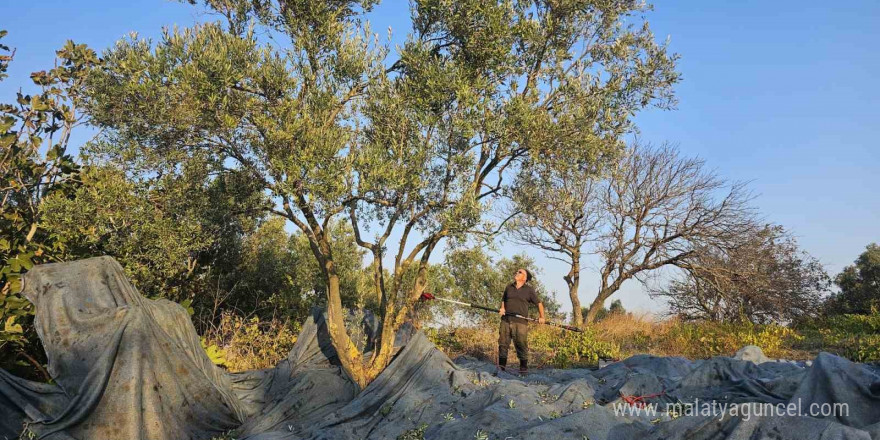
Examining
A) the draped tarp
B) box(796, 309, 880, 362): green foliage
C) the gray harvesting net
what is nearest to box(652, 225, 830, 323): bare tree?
box(796, 309, 880, 362): green foliage

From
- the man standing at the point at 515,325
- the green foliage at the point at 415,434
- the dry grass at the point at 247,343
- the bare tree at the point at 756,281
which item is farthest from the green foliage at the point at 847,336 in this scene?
the dry grass at the point at 247,343

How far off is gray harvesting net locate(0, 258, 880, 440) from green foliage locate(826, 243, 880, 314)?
19266 mm

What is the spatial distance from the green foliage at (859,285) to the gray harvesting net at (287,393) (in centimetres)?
1927

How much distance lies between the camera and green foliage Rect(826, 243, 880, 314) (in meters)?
25.5

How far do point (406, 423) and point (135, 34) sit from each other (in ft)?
25.4

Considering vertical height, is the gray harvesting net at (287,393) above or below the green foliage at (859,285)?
below

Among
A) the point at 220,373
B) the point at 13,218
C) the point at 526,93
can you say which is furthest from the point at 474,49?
the point at 13,218

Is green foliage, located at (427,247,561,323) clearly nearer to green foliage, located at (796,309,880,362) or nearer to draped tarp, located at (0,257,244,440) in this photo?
green foliage, located at (796,309,880,362)

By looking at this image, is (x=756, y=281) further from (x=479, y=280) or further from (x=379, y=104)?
(x=379, y=104)

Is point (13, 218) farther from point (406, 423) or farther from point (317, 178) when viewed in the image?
point (406, 423)

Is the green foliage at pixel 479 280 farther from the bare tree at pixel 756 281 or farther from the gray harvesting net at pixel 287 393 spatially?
the gray harvesting net at pixel 287 393

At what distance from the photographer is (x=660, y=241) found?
21703 millimetres

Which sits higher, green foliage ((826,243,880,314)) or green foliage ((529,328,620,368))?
green foliage ((826,243,880,314))

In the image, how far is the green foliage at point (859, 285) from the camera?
83.6ft
